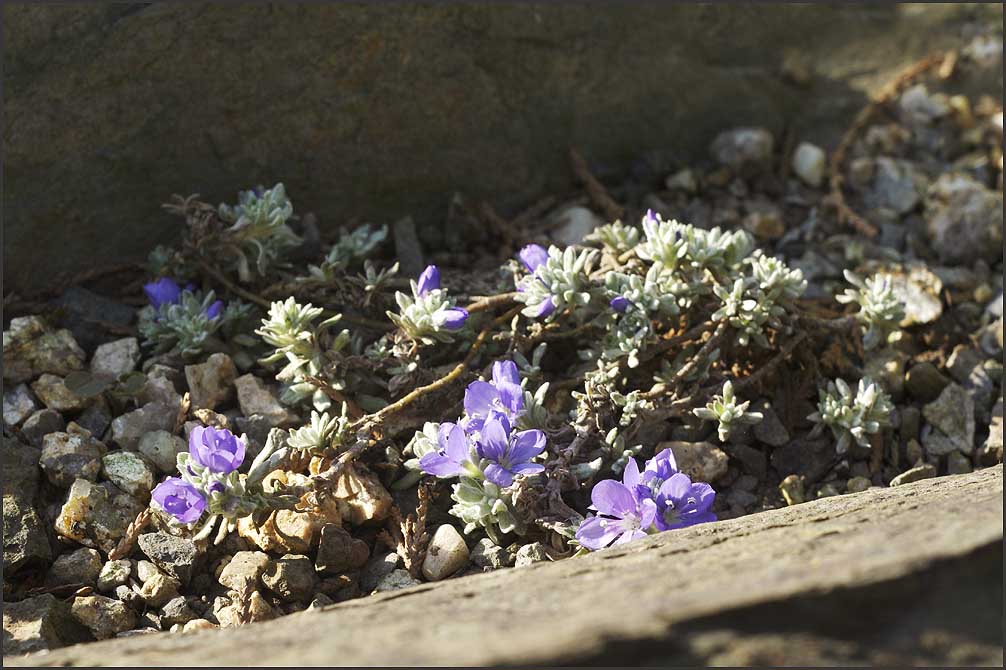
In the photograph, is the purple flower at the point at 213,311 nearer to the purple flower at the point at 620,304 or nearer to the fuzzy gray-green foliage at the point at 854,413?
the purple flower at the point at 620,304

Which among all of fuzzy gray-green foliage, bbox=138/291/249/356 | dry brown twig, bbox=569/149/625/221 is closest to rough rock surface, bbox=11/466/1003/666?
fuzzy gray-green foliage, bbox=138/291/249/356

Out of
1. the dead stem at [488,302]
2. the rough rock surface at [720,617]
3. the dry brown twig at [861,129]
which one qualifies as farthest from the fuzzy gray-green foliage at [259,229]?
the dry brown twig at [861,129]

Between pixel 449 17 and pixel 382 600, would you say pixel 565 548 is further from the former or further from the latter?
pixel 449 17

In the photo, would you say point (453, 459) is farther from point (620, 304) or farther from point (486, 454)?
point (620, 304)

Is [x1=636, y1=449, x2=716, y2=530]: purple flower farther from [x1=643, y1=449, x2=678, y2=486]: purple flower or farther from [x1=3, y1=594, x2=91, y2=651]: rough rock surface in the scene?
[x1=3, y1=594, x2=91, y2=651]: rough rock surface

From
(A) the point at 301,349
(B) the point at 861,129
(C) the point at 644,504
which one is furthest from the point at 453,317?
(B) the point at 861,129

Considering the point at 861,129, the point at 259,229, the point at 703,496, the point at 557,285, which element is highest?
the point at 259,229
